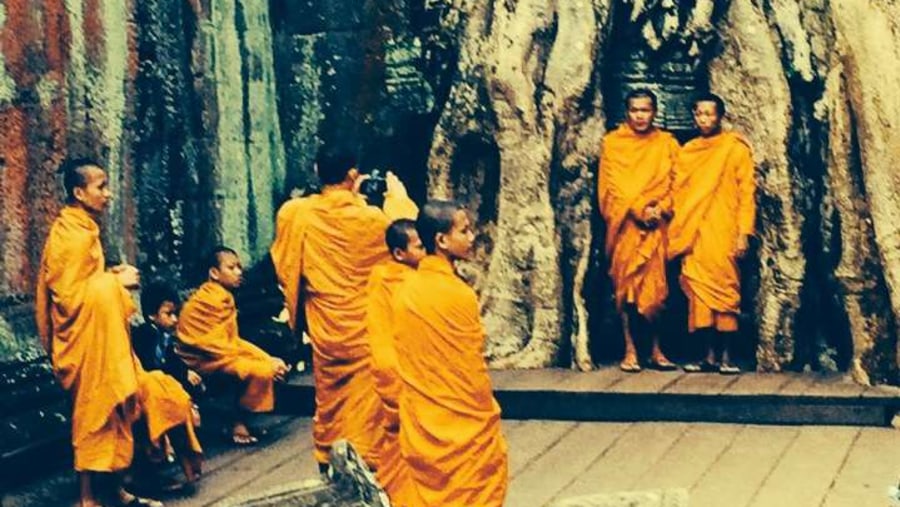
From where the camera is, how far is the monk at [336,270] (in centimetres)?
788

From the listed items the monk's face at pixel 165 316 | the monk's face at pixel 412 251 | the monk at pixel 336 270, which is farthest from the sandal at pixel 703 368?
the monk's face at pixel 412 251

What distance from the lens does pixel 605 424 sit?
9508 mm

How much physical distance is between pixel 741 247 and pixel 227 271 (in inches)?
130

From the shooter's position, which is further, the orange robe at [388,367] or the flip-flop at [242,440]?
the flip-flop at [242,440]

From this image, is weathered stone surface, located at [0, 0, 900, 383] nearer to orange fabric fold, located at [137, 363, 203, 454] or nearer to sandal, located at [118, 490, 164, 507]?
orange fabric fold, located at [137, 363, 203, 454]

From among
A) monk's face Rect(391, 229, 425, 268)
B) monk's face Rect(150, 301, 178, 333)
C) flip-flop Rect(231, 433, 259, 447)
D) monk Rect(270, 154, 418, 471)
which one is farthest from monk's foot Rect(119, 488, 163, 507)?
monk's face Rect(391, 229, 425, 268)

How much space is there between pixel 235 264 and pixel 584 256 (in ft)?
8.81

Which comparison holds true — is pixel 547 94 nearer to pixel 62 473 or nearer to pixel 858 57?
pixel 858 57

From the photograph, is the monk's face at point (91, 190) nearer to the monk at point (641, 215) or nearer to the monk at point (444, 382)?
the monk at point (444, 382)

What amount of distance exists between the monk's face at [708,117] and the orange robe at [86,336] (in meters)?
4.34

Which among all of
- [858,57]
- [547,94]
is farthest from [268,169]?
[858,57]

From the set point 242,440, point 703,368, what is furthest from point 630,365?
point 242,440

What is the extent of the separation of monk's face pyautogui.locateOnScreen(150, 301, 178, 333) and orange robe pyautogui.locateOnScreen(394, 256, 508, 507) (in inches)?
76.6

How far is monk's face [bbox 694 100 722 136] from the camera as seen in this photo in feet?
33.8
